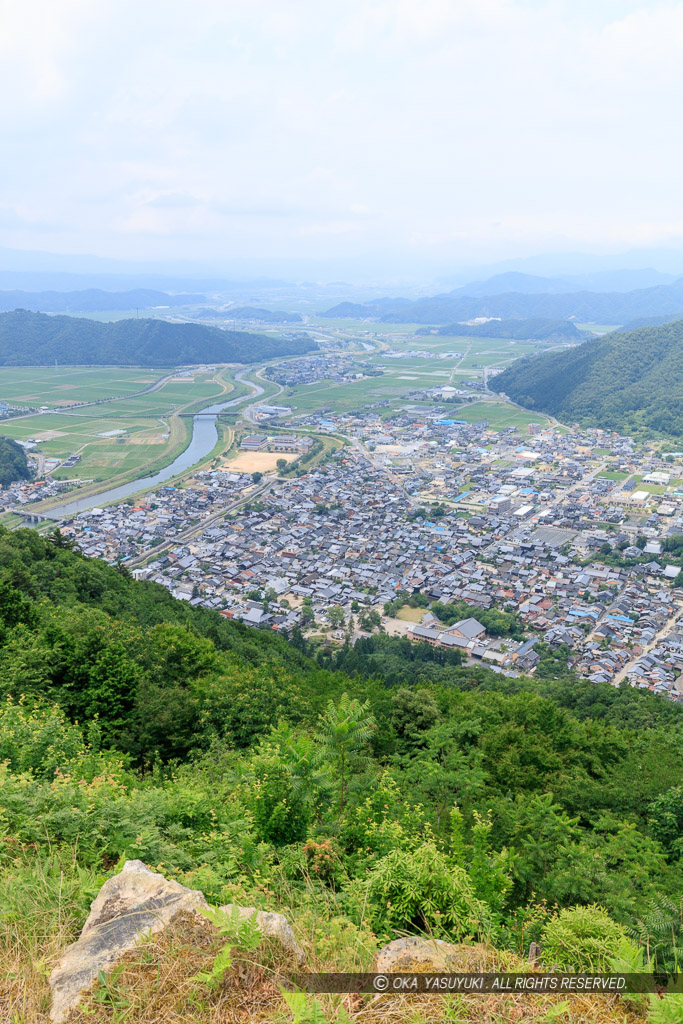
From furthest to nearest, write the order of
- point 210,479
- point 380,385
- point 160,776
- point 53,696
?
point 380,385
point 210,479
point 53,696
point 160,776

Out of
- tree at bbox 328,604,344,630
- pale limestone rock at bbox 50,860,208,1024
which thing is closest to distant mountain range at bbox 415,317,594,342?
tree at bbox 328,604,344,630

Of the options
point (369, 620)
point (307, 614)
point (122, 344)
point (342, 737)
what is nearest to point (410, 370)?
point (122, 344)

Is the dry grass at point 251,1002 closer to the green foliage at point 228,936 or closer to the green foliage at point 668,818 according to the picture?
the green foliage at point 228,936

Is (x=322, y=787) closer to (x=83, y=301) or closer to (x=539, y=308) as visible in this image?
(x=539, y=308)

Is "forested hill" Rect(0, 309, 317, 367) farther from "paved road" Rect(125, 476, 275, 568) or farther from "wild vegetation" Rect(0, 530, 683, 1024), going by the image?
"wild vegetation" Rect(0, 530, 683, 1024)

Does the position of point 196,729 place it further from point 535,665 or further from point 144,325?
point 144,325

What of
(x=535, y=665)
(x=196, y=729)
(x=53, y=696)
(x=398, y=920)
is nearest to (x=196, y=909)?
(x=398, y=920)

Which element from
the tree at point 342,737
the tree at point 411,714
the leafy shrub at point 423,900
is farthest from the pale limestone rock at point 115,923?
the tree at point 411,714
